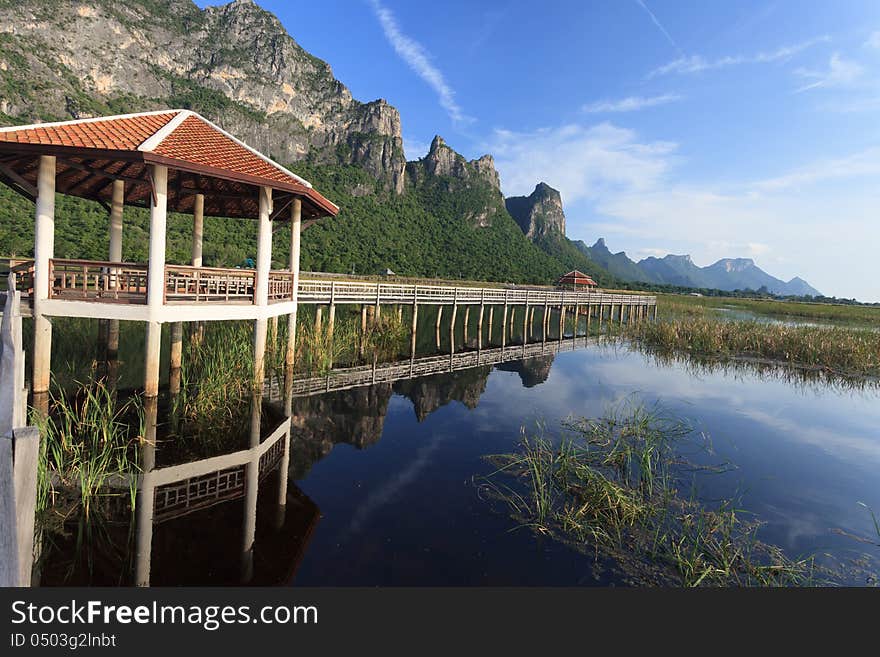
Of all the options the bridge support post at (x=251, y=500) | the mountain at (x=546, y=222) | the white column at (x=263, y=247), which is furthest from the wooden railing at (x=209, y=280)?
the mountain at (x=546, y=222)

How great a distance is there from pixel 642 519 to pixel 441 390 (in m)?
7.93

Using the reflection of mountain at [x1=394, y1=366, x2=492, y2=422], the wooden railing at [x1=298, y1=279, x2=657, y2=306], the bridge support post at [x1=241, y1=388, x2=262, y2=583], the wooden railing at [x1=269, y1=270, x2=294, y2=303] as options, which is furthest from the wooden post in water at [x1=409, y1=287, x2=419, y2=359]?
the bridge support post at [x1=241, y1=388, x2=262, y2=583]

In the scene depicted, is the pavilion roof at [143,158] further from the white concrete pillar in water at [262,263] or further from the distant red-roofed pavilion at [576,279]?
the distant red-roofed pavilion at [576,279]

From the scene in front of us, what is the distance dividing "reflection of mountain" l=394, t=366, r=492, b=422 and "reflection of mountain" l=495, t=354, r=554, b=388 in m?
1.44

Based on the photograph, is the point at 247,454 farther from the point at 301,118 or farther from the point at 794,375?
the point at 301,118

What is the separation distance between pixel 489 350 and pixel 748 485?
1369 centimetres

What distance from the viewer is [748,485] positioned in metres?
6.98

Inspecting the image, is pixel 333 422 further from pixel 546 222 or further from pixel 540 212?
pixel 540 212

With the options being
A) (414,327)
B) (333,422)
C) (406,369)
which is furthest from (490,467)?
(414,327)

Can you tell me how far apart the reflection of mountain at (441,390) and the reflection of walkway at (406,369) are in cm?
54

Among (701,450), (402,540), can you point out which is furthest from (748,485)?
(402,540)

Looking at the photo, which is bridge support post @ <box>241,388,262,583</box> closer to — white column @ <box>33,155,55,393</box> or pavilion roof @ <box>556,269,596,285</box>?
white column @ <box>33,155,55,393</box>

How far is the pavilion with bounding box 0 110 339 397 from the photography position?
771cm

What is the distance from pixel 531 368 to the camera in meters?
16.9
